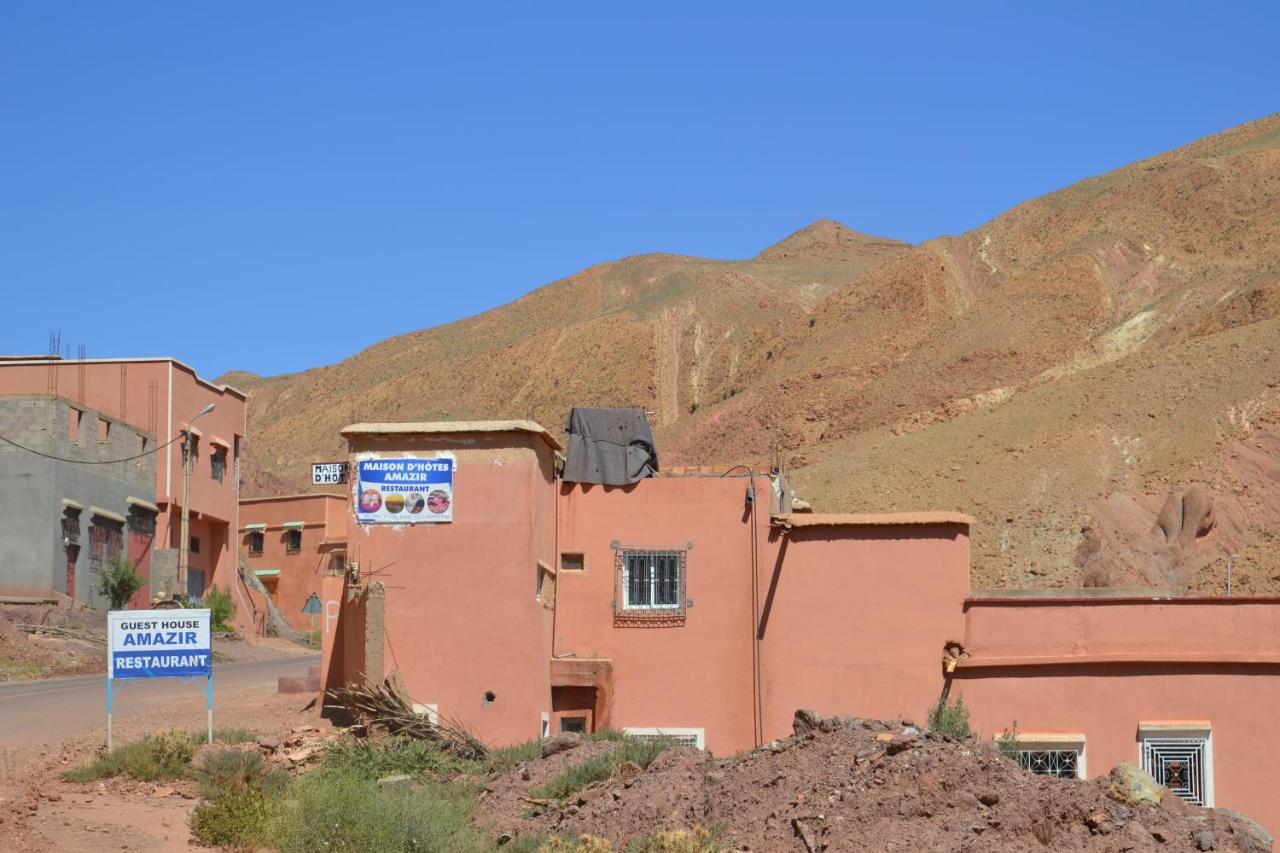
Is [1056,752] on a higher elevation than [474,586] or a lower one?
lower

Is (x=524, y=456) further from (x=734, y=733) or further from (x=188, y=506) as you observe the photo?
(x=188, y=506)

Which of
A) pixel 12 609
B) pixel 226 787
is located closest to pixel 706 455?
pixel 12 609

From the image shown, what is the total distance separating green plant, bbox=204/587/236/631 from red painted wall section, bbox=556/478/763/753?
75.6 feet

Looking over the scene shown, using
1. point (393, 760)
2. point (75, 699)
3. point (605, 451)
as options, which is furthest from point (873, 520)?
point (75, 699)

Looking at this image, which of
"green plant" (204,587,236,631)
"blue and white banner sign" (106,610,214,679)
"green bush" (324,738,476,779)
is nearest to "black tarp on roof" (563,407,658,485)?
"green bush" (324,738,476,779)

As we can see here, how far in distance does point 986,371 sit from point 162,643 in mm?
60213

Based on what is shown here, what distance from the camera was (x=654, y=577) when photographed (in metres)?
24.3

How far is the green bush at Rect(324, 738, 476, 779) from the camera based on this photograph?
63.8ft

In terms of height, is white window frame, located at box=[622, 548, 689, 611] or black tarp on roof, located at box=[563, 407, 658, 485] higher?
black tarp on roof, located at box=[563, 407, 658, 485]

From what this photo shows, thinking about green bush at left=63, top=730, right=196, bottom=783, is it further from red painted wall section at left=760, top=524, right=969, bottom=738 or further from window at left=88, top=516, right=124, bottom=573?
window at left=88, top=516, right=124, bottom=573

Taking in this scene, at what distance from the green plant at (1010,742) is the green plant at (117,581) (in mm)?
26438

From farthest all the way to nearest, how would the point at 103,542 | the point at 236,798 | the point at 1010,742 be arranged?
the point at 103,542, the point at 1010,742, the point at 236,798

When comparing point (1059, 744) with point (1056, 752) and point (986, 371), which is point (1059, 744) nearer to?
point (1056, 752)

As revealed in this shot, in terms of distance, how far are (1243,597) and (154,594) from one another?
30.5 m
